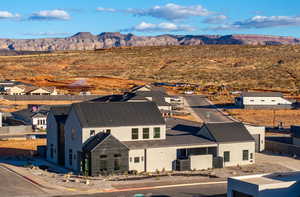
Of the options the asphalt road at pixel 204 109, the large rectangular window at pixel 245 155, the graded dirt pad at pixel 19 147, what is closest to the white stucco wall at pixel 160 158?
the large rectangular window at pixel 245 155

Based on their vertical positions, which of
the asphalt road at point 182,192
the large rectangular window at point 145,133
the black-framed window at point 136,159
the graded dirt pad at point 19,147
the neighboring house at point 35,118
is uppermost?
the large rectangular window at point 145,133

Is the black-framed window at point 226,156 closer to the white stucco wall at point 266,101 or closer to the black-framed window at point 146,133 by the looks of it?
the black-framed window at point 146,133

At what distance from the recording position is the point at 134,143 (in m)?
46.1

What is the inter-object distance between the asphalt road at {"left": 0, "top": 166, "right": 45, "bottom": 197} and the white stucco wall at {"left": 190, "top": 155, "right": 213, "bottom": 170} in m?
14.1

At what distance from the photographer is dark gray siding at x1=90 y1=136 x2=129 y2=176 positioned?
141 ft

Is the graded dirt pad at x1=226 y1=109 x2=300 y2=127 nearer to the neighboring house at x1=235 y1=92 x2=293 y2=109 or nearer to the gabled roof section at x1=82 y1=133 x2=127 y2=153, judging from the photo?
the neighboring house at x1=235 y1=92 x2=293 y2=109

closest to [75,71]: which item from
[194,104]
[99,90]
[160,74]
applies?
[160,74]

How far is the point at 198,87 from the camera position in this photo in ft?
464

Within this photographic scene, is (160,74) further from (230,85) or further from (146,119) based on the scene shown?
(146,119)

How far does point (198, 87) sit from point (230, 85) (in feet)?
39.4

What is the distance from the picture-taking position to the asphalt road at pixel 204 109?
282ft

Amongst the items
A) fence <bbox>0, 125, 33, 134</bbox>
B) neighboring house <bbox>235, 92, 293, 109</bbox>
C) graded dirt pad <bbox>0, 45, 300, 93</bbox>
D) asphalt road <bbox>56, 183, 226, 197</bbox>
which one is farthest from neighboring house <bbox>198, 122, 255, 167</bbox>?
graded dirt pad <bbox>0, 45, 300, 93</bbox>

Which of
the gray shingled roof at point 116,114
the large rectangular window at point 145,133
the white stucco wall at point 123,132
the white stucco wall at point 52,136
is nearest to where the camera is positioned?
the white stucco wall at point 123,132

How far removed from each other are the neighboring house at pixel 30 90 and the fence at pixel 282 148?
6858 cm
